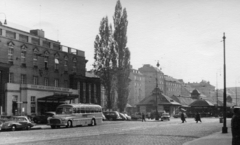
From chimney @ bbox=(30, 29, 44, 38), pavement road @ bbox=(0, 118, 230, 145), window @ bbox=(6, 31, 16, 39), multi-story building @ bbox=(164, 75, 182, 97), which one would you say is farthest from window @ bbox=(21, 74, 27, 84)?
multi-story building @ bbox=(164, 75, 182, 97)

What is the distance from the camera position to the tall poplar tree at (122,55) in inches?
2302

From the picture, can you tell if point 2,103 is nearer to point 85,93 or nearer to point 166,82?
point 85,93

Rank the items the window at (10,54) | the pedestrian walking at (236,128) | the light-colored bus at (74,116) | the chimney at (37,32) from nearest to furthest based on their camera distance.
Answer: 1. the pedestrian walking at (236,128)
2. the light-colored bus at (74,116)
3. the window at (10,54)
4. the chimney at (37,32)

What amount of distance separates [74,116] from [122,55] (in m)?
23.2

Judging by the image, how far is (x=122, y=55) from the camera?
5916 cm

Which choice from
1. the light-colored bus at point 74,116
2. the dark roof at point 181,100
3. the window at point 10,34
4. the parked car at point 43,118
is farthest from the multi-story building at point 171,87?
the light-colored bus at point 74,116

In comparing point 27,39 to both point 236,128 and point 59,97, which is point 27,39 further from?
point 236,128

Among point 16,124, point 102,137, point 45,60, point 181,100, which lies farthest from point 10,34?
point 181,100

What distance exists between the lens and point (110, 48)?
60.0 m

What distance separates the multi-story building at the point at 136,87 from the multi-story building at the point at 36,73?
70.5 m

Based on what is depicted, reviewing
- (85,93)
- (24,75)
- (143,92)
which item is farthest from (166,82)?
(24,75)

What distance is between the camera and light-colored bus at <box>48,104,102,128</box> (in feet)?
119

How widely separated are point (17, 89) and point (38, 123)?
7.29m

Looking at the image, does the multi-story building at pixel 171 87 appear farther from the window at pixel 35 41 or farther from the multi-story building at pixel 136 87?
the window at pixel 35 41
